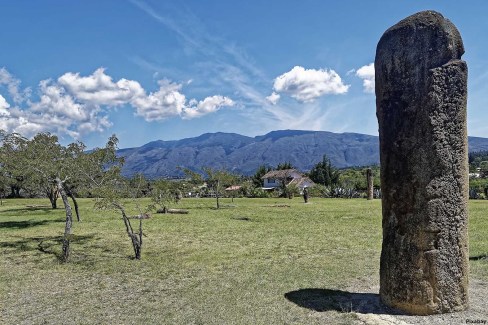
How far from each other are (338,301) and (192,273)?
14.3ft

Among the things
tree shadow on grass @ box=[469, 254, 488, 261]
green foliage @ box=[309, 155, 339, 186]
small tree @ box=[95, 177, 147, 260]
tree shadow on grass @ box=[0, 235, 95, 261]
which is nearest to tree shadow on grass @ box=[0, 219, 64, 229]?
tree shadow on grass @ box=[0, 235, 95, 261]

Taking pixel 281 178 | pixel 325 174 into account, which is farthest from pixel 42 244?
pixel 281 178

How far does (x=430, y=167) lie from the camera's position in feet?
23.0

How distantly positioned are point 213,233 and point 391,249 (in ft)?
40.2

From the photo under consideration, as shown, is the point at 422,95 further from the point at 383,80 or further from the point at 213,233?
the point at 213,233

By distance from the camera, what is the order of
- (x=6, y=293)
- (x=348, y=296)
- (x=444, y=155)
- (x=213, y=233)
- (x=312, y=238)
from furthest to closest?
(x=213, y=233), (x=312, y=238), (x=6, y=293), (x=348, y=296), (x=444, y=155)

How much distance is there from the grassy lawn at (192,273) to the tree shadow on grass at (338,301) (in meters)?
0.18

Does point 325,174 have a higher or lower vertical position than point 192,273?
higher

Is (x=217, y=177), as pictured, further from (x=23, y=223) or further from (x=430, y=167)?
(x=430, y=167)

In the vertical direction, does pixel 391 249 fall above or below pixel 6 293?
above

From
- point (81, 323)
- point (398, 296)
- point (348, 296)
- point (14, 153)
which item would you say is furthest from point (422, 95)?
point (14, 153)

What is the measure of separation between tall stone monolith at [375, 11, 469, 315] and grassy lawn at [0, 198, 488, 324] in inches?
59.2

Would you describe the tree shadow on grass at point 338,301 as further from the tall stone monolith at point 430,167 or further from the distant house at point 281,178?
the distant house at point 281,178

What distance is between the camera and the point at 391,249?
24.3 ft
